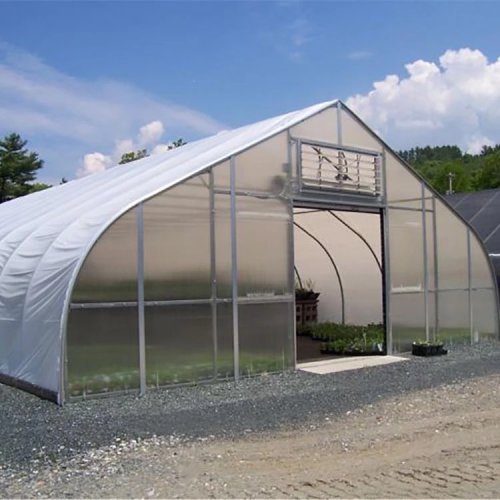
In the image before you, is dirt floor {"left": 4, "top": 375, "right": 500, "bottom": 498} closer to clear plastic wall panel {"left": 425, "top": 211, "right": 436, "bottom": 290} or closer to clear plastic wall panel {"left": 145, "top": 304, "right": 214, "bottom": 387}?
clear plastic wall panel {"left": 145, "top": 304, "right": 214, "bottom": 387}

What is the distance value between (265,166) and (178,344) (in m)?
3.22

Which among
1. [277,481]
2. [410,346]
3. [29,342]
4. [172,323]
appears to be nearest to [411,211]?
[410,346]

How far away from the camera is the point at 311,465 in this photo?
537cm

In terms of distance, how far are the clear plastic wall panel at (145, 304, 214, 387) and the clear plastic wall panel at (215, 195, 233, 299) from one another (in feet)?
1.33

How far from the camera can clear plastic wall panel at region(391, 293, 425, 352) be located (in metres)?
12.0

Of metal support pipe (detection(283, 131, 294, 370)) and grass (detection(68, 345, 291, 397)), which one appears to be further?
metal support pipe (detection(283, 131, 294, 370))

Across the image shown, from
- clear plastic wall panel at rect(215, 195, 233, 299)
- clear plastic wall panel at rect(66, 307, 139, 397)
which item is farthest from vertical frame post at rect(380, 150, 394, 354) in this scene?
clear plastic wall panel at rect(66, 307, 139, 397)

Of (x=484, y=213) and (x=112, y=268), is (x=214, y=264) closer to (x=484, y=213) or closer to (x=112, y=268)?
(x=112, y=268)

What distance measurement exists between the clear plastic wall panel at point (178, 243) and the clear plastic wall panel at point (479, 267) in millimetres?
6783

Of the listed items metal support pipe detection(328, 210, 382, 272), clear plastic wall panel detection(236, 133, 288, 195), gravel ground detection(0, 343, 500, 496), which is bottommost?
gravel ground detection(0, 343, 500, 496)

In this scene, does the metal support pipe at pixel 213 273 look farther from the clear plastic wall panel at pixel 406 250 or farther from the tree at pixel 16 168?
the tree at pixel 16 168

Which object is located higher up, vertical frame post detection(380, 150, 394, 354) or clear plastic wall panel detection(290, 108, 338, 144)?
clear plastic wall panel detection(290, 108, 338, 144)

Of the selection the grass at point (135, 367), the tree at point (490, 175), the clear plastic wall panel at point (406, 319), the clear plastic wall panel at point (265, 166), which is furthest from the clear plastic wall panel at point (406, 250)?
the tree at point (490, 175)

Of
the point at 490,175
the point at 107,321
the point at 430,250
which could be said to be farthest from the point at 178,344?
the point at 490,175
